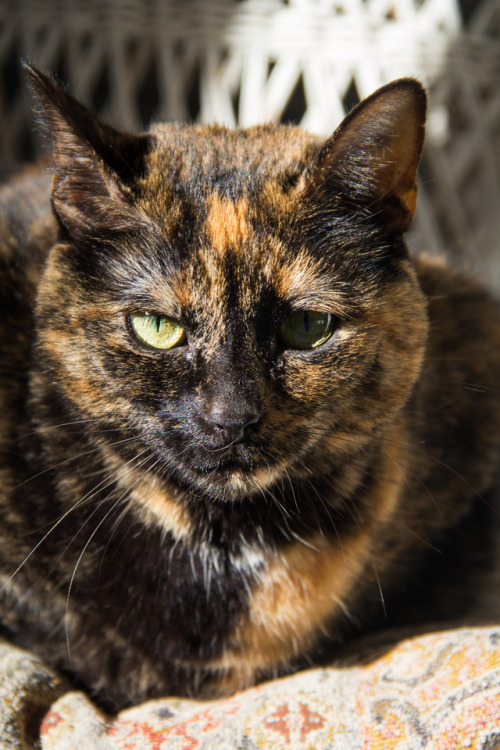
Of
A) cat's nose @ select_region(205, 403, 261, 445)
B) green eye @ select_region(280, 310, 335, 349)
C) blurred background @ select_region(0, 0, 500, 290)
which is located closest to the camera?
cat's nose @ select_region(205, 403, 261, 445)

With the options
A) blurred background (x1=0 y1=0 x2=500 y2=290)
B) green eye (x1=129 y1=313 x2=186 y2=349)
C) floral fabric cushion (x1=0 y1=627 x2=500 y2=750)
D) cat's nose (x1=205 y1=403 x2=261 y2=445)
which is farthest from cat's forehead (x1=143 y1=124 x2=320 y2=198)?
blurred background (x1=0 y1=0 x2=500 y2=290)

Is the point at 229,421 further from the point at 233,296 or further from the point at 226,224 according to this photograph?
the point at 226,224

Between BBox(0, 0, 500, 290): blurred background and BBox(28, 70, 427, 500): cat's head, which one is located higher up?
BBox(0, 0, 500, 290): blurred background

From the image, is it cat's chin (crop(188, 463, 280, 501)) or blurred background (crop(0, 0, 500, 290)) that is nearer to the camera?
cat's chin (crop(188, 463, 280, 501))

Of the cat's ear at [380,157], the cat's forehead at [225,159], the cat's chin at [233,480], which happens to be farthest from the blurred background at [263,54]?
the cat's chin at [233,480]

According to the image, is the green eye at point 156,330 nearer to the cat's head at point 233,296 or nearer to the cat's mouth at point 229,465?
the cat's head at point 233,296

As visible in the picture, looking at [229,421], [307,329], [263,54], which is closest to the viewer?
[229,421]

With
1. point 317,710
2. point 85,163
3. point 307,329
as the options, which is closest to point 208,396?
point 307,329

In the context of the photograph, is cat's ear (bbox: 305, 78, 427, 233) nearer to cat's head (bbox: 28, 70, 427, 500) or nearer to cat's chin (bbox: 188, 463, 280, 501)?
cat's head (bbox: 28, 70, 427, 500)
